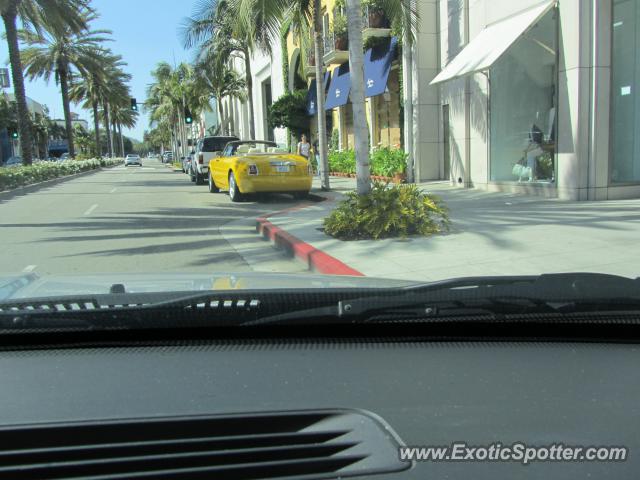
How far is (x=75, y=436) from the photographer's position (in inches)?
63.5

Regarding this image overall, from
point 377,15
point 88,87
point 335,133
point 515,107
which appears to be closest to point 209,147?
point 335,133

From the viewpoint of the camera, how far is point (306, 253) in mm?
8391

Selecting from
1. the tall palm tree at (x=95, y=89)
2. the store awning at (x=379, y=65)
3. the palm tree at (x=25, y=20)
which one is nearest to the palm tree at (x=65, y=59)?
the tall palm tree at (x=95, y=89)

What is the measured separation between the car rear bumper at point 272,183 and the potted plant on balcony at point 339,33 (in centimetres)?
1026

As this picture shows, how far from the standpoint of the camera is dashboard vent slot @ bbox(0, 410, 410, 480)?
4.99 ft

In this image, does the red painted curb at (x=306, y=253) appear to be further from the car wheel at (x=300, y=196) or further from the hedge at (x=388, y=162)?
the hedge at (x=388, y=162)

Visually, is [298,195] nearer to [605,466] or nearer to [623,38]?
[623,38]

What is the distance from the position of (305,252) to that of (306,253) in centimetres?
5

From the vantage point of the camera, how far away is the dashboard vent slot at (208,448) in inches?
59.9

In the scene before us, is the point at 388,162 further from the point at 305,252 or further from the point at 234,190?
the point at 305,252

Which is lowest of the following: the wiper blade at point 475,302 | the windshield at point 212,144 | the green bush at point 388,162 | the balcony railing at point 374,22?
the wiper blade at point 475,302

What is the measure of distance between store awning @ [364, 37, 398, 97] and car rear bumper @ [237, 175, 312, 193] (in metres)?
6.41

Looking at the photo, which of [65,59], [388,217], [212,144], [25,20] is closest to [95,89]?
[65,59]

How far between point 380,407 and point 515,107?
14.7 meters
